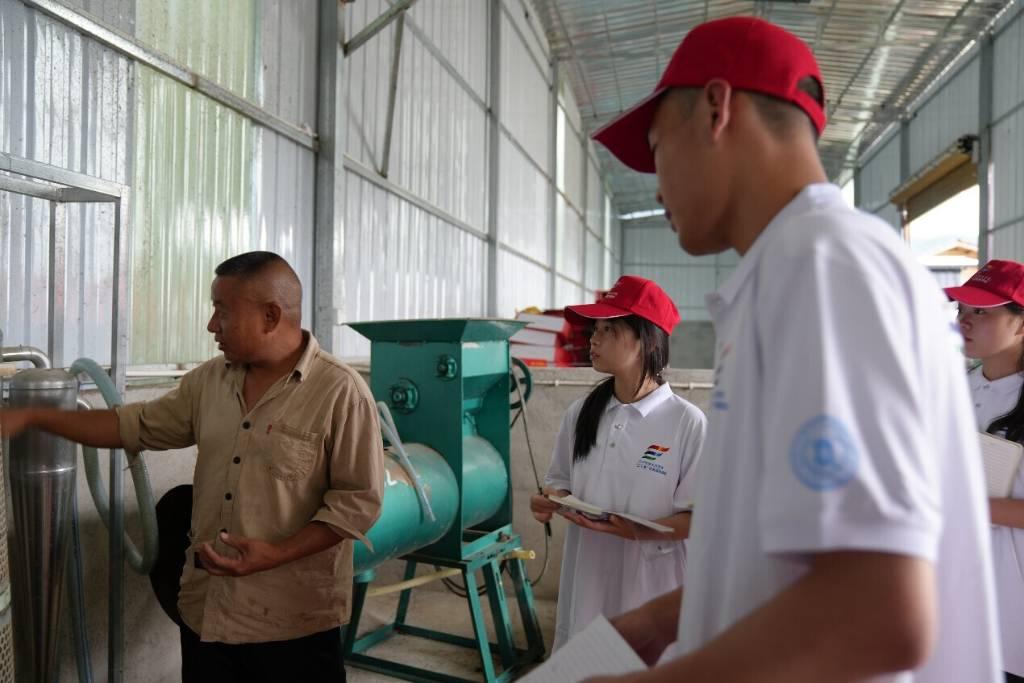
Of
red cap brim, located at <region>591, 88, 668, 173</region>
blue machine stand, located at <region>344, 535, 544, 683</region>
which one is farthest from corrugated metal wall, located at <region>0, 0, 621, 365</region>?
red cap brim, located at <region>591, 88, 668, 173</region>

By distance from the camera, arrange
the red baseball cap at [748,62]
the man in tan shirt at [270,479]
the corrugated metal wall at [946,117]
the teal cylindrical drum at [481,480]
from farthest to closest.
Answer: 1. the corrugated metal wall at [946,117]
2. the teal cylindrical drum at [481,480]
3. the man in tan shirt at [270,479]
4. the red baseball cap at [748,62]

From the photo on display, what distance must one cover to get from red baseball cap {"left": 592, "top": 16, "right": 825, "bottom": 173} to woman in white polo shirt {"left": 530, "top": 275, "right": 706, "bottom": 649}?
1.57 meters

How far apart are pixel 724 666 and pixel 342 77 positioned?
16.7 feet

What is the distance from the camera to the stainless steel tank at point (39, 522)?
1984 mm

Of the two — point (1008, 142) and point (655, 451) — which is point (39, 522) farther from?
point (1008, 142)

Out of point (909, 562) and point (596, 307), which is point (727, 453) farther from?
point (596, 307)

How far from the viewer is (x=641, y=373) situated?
2.56 m

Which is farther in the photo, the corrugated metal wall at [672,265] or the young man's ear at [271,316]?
the corrugated metal wall at [672,265]

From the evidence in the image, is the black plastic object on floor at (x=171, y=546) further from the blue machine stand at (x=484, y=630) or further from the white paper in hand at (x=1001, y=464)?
the white paper in hand at (x=1001, y=464)

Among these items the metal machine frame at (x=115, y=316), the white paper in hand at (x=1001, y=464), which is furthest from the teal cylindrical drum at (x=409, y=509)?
the white paper in hand at (x=1001, y=464)

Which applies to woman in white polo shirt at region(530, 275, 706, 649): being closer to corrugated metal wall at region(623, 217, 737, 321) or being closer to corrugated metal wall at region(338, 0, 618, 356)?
corrugated metal wall at region(338, 0, 618, 356)

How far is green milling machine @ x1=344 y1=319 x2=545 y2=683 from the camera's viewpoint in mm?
3002

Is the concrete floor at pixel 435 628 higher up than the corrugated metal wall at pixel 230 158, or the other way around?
the corrugated metal wall at pixel 230 158

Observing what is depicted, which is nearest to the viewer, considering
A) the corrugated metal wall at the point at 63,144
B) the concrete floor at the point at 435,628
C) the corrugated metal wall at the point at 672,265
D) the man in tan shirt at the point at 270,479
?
the man in tan shirt at the point at 270,479
